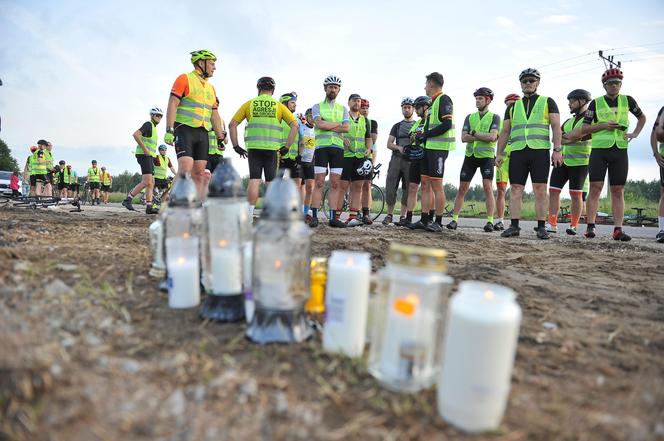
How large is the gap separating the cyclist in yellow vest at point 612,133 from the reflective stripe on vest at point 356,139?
3661 millimetres

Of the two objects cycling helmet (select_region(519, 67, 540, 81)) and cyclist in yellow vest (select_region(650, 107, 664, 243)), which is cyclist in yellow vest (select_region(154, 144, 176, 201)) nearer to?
cycling helmet (select_region(519, 67, 540, 81))

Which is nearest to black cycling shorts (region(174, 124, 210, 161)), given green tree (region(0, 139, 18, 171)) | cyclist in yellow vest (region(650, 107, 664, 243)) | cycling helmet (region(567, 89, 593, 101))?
cyclist in yellow vest (region(650, 107, 664, 243))

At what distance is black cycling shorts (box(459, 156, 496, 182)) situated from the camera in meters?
7.36

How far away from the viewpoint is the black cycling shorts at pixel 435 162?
6461 mm

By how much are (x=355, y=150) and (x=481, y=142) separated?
2368 mm

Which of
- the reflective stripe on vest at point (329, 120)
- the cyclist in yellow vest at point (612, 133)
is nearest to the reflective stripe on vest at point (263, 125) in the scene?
the reflective stripe on vest at point (329, 120)

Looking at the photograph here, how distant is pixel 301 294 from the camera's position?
194 cm

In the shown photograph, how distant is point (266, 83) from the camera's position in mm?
5613

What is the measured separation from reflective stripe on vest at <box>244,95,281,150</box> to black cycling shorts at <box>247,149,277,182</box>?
0.29 ft

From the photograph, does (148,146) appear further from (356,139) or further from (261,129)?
(356,139)

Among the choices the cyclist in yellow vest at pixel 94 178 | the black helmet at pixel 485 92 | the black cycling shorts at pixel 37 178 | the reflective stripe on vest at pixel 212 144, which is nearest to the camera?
the black helmet at pixel 485 92

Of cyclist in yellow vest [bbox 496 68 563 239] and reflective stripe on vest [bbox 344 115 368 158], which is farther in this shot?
reflective stripe on vest [bbox 344 115 368 158]

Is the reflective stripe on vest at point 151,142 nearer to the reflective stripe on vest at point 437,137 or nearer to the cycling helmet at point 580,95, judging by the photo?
the reflective stripe on vest at point 437,137

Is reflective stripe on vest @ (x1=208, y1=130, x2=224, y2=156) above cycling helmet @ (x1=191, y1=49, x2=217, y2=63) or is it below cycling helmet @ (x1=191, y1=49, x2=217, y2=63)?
below
